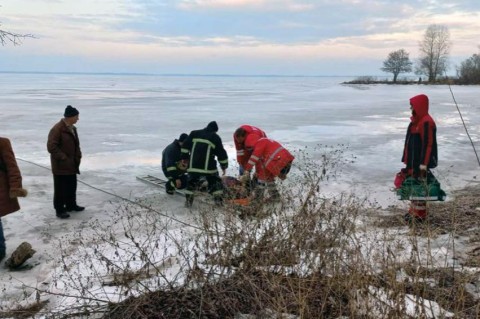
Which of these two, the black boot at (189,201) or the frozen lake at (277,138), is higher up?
the frozen lake at (277,138)

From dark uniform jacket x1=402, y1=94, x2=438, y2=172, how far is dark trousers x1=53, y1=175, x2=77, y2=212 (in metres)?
4.62

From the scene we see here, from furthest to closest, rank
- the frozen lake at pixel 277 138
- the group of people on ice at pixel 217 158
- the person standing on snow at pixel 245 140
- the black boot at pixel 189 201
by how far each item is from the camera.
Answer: the frozen lake at pixel 277 138, the person standing on snow at pixel 245 140, the black boot at pixel 189 201, the group of people on ice at pixel 217 158

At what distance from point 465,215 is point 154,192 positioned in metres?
4.65

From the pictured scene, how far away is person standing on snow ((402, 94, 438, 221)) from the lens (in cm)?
557

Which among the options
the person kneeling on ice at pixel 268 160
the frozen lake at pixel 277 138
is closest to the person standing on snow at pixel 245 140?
the person kneeling on ice at pixel 268 160

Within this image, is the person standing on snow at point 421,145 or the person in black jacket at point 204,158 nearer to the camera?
the person standing on snow at point 421,145

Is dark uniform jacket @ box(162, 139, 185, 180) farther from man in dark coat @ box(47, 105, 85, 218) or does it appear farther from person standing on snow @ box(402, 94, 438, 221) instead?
person standing on snow @ box(402, 94, 438, 221)

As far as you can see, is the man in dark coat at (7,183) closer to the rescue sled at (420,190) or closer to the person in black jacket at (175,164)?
the person in black jacket at (175,164)

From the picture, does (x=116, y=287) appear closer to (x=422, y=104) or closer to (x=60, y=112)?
(x=422, y=104)

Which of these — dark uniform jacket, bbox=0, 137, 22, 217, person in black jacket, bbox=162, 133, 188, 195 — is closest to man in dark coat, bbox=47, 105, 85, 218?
dark uniform jacket, bbox=0, 137, 22, 217

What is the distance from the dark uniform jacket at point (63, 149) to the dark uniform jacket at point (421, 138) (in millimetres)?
4565

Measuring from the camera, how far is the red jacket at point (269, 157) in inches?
252

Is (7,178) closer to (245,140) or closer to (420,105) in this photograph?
(245,140)

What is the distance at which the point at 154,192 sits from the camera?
296 inches
